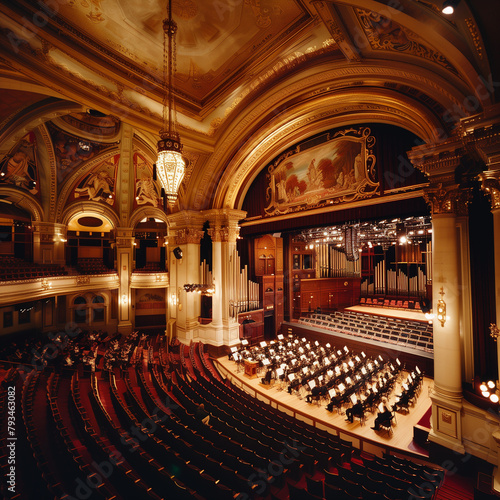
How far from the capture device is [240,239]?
11992mm

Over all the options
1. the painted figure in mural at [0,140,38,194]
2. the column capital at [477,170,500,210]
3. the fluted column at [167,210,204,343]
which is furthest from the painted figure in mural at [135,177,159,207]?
the column capital at [477,170,500,210]

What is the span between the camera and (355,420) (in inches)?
268

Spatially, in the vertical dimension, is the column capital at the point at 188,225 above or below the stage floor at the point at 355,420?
above

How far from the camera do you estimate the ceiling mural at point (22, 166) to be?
11453mm

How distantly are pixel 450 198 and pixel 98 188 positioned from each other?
16.4 meters

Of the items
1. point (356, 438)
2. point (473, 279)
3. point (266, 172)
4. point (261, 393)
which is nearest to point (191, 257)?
point (266, 172)

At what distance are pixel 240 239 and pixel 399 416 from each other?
8.34m

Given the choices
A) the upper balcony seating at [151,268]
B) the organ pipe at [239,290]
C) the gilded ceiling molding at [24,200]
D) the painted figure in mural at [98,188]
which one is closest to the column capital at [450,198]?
the organ pipe at [239,290]

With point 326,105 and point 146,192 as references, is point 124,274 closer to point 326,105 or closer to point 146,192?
point 146,192

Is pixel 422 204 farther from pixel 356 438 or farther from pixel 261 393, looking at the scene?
pixel 261 393

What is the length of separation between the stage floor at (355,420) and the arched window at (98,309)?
11519mm

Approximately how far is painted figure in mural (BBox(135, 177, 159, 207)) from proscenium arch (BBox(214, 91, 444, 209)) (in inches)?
274

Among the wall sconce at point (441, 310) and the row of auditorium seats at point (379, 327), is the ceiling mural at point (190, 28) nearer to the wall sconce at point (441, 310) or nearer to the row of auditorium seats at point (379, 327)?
the wall sconce at point (441, 310)

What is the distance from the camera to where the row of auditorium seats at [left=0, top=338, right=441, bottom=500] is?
137 inches
